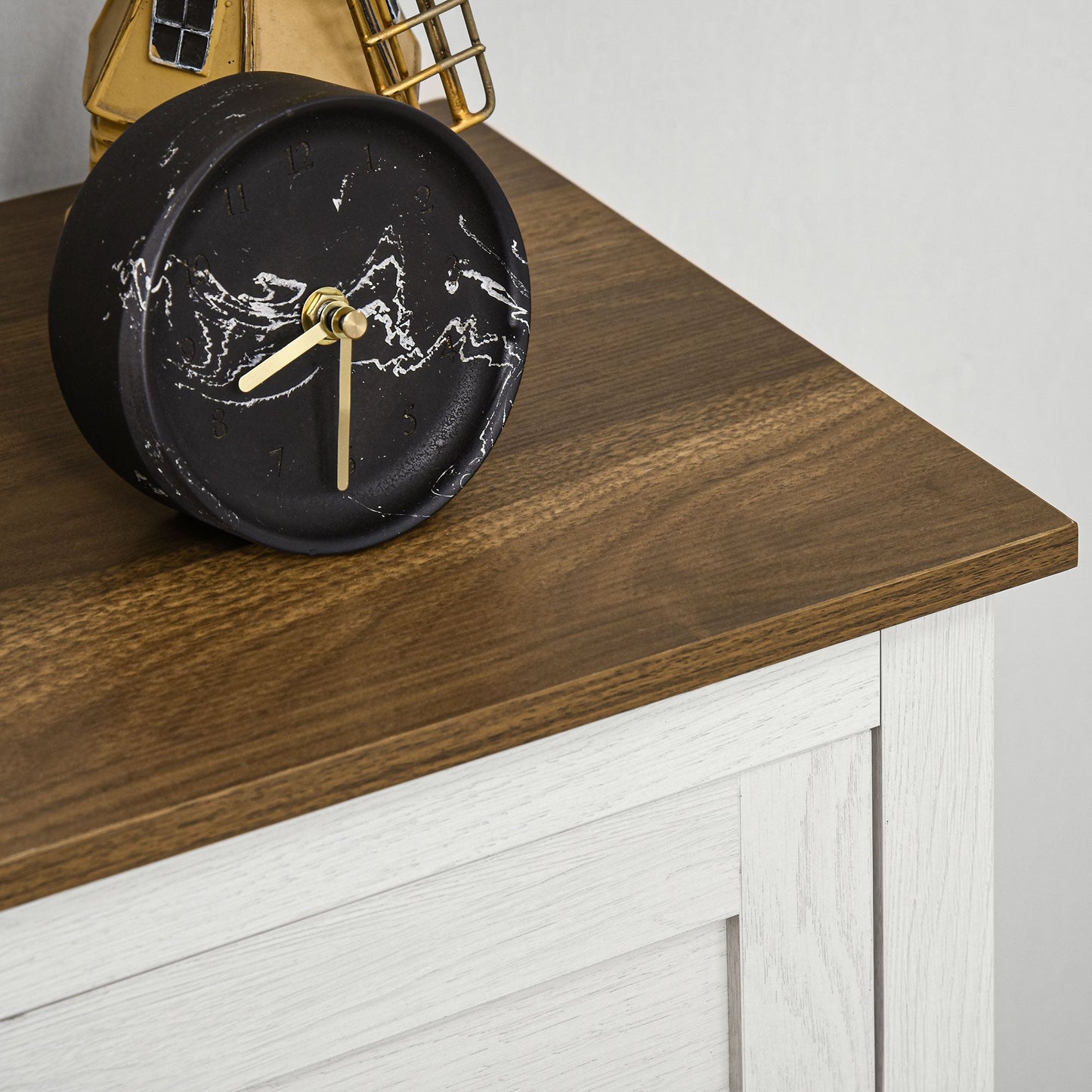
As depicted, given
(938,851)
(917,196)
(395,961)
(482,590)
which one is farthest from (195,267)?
(917,196)

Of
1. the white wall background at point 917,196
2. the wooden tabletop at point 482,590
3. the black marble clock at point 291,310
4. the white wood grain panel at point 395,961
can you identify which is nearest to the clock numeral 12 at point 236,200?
the black marble clock at point 291,310

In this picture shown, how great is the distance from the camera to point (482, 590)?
49 centimetres

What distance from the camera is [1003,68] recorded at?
1181 millimetres

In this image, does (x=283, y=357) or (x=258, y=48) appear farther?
(x=258, y=48)

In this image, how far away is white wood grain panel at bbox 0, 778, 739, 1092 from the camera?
1.47ft

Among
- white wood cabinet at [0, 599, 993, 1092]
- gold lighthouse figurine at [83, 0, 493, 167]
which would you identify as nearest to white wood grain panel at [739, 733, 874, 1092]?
white wood cabinet at [0, 599, 993, 1092]

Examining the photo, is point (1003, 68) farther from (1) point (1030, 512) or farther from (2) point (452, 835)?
(2) point (452, 835)

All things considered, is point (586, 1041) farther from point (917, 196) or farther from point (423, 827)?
point (917, 196)

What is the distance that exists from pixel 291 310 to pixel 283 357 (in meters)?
0.02

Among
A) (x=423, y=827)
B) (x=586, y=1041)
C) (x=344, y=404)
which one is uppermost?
(x=344, y=404)

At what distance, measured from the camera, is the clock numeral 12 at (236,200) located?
0.47 meters

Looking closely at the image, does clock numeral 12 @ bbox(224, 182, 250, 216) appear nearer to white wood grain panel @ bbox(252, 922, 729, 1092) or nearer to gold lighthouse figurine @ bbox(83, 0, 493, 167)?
gold lighthouse figurine @ bbox(83, 0, 493, 167)

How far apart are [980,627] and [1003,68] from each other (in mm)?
823

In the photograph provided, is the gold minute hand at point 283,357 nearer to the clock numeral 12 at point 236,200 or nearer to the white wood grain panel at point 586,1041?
the clock numeral 12 at point 236,200
